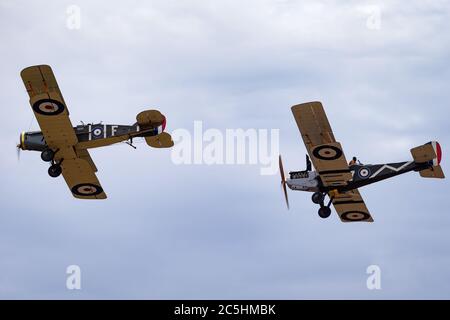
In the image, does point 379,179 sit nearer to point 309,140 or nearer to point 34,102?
point 309,140

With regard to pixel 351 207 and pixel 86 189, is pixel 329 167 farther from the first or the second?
pixel 86 189

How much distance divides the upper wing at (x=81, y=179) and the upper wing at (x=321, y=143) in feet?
25.1

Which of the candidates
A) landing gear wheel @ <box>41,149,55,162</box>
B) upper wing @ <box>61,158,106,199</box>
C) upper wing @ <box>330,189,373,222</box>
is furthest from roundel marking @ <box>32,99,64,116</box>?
upper wing @ <box>330,189,373,222</box>

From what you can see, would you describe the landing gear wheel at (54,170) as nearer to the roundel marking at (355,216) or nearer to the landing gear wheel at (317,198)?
the landing gear wheel at (317,198)

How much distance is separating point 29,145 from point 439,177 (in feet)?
44.8

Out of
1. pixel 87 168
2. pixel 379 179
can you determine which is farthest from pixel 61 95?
pixel 379 179

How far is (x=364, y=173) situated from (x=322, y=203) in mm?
1934

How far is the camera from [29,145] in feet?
135

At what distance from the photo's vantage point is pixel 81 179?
141ft

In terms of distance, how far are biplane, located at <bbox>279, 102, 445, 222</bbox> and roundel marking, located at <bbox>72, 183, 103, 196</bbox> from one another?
260 inches

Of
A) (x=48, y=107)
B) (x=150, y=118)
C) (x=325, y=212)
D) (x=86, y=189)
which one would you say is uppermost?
(x=48, y=107)

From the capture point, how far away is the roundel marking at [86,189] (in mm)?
43562

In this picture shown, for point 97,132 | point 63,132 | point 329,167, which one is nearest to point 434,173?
point 329,167
